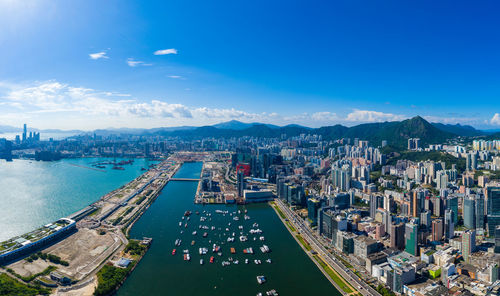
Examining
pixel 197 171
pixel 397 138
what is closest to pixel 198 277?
pixel 197 171

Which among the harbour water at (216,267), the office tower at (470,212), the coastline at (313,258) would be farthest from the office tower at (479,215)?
the harbour water at (216,267)

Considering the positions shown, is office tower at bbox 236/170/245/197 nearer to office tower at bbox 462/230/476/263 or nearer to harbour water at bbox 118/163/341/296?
harbour water at bbox 118/163/341/296

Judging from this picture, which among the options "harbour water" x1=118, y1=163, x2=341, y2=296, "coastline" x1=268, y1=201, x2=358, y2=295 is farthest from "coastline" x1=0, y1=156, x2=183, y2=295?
"coastline" x1=268, y1=201, x2=358, y2=295

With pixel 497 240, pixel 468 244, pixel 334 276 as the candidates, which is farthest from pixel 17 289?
pixel 497 240

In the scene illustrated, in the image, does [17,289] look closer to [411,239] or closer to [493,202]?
[411,239]

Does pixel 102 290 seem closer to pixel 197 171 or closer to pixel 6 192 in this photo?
pixel 6 192

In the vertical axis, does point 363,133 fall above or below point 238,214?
above
